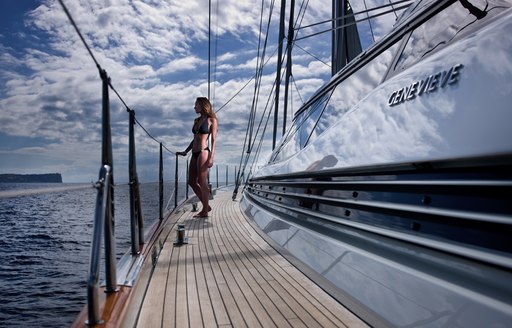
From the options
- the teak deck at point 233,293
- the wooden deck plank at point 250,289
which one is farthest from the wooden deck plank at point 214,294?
the wooden deck plank at point 250,289

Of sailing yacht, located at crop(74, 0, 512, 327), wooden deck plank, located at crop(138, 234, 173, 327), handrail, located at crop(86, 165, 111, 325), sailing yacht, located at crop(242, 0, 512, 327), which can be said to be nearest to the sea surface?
handrail, located at crop(86, 165, 111, 325)

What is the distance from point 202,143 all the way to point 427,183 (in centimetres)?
461

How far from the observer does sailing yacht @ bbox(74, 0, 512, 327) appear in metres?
1.34

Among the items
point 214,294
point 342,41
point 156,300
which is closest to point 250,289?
point 214,294

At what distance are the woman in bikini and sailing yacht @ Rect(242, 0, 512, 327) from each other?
3103mm

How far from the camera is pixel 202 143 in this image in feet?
19.7

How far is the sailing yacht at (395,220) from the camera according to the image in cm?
134

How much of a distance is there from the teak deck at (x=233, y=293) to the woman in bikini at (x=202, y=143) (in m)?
2.21

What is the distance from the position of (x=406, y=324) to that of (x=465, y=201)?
533mm

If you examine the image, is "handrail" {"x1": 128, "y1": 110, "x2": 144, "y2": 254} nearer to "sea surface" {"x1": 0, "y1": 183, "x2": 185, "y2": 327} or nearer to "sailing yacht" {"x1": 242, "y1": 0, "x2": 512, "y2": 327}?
"sea surface" {"x1": 0, "y1": 183, "x2": 185, "y2": 327}

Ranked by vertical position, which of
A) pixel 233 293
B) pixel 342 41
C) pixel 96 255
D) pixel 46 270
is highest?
pixel 342 41

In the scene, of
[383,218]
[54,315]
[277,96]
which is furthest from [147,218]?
[383,218]

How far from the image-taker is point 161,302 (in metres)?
2.23

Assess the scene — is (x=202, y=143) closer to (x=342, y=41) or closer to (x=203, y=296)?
(x=342, y=41)
